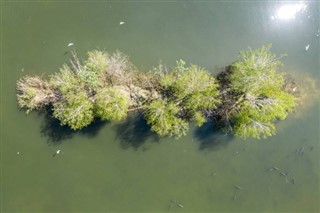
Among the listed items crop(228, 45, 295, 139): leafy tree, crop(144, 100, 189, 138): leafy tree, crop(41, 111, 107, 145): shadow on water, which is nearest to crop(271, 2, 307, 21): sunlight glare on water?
crop(228, 45, 295, 139): leafy tree

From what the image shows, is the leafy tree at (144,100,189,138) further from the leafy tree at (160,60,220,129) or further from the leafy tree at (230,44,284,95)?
the leafy tree at (230,44,284,95)

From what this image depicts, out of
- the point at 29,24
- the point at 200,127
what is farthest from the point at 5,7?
the point at 200,127

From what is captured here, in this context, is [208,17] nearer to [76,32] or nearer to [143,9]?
[143,9]

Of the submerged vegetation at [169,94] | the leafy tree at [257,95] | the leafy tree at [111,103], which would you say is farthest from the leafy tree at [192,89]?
the leafy tree at [111,103]

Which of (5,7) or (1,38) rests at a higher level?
(5,7)

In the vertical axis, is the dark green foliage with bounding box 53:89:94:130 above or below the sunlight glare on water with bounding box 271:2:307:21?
below

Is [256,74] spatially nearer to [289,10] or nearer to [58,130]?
[289,10]
